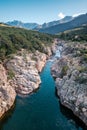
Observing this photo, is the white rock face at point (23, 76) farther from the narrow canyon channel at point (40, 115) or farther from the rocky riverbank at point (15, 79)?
the narrow canyon channel at point (40, 115)

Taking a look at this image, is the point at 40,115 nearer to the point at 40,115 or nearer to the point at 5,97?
the point at 40,115

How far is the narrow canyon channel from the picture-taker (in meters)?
56.8

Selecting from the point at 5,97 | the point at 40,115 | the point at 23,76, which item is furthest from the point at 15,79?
the point at 40,115

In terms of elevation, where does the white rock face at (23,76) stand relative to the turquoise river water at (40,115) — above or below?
above

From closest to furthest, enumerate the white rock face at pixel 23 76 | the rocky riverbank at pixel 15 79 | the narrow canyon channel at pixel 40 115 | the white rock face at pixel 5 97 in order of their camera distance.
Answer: the narrow canyon channel at pixel 40 115
the white rock face at pixel 5 97
the rocky riverbank at pixel 15 79
the white rock face at pixel 23 76

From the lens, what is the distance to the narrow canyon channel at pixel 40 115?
5684 cm

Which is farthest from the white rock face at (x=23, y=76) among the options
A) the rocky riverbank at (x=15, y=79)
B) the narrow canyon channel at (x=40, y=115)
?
the narrow canyon channel at (x=40, y=115)

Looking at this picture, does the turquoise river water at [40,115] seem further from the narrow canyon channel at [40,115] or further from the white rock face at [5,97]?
the white rock face at [5,97]

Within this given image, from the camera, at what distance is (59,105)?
6969 centimetres

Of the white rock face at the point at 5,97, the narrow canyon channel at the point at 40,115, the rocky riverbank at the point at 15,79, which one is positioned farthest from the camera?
the rocky riverbank at the point at 15,79

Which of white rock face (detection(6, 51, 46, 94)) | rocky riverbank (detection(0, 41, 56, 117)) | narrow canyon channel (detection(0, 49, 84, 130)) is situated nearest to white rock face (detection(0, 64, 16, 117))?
rocky riverbank (detection(0, 41, 56, 117))

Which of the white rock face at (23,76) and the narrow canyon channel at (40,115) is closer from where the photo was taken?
the narrow canyon channel at (40,115)

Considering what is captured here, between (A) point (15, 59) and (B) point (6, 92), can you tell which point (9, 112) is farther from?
(A) point (15, 59)

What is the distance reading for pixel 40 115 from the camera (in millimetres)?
62438
